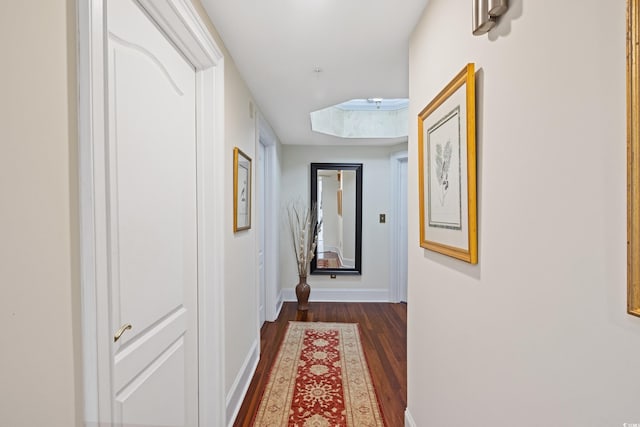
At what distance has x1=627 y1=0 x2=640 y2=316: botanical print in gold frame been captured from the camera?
1.63 ft

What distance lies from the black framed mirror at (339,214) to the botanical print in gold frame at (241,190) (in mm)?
2146

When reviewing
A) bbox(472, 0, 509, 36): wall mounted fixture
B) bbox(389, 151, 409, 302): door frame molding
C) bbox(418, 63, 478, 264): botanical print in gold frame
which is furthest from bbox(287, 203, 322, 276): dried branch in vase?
bbox(472, 0, 509, 36): wall mounted fixture

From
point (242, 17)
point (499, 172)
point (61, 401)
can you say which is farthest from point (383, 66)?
point (61, 401)

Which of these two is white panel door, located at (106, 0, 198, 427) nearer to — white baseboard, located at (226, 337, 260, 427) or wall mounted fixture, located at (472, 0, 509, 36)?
white baseboard, located at (226, 337, 260, 427)

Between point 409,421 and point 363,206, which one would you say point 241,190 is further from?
point 363,206

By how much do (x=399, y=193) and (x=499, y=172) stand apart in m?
3.69

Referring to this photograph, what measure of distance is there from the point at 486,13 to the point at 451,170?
50 centimetres

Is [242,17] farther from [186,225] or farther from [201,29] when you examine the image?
[186,225]

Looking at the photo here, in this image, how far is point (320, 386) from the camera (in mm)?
2424

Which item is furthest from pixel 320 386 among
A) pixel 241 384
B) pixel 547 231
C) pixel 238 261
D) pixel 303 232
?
pixel 303 232

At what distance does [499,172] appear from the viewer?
92 centimetres

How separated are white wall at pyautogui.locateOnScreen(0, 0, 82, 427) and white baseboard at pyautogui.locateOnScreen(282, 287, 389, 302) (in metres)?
3.99

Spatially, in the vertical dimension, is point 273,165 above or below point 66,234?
above

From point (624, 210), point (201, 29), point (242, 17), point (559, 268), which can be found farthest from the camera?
point (242, 17)
